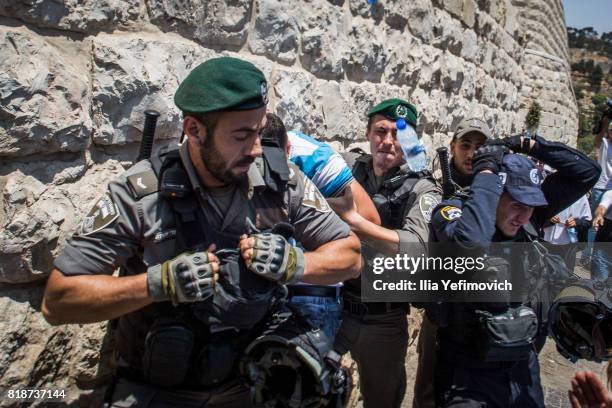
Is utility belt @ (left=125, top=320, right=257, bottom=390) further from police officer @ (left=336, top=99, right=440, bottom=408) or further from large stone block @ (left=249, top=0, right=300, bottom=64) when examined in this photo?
large stone block @ (left=249, top=0, right=300, bottom=64)

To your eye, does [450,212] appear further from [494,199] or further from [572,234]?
[572,234]

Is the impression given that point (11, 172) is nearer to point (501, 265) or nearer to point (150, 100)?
point (150, 100)

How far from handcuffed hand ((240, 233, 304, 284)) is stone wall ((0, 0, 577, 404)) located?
70 cm

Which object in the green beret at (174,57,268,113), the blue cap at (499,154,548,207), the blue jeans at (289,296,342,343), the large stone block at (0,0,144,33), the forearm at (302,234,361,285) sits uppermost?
the large stone block at (0,0,144,33)

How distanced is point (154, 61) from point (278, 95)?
835mm

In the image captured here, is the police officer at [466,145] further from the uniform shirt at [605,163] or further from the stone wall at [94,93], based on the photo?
the uniform shirt at [605,163]

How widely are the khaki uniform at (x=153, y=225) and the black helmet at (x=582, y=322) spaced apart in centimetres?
117

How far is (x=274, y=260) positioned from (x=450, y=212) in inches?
47.6

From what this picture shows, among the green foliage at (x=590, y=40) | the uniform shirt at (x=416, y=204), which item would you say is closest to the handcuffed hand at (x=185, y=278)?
the uniform shirt at (x=416, y=204)

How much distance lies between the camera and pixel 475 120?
3.37 meters

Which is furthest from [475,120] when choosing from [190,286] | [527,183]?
[190,286]

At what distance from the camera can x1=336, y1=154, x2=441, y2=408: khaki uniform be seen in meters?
2.79

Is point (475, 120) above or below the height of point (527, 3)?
below

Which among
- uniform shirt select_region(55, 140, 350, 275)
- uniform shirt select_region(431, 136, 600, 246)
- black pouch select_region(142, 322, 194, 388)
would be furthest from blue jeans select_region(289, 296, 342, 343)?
uniform shirt select_region(431, 136, 600, 246)
